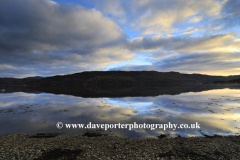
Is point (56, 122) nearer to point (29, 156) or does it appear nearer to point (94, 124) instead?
point (94, 124)

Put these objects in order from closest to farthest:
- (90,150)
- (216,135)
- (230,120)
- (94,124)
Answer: (90,150), (216,135), (94,124), (230,120)

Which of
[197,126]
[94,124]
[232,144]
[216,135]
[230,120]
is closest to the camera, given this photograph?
[232,144]

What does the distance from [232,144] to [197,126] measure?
532 centimetres

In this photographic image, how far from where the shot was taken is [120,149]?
10.1 meters

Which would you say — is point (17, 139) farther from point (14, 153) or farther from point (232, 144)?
point (232, 144)

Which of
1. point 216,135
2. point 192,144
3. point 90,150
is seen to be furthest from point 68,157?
point 216,135

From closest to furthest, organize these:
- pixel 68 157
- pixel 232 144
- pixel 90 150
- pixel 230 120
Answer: pixel 68 157
pixel 90 150
pixel 232 144
pixel 230 120

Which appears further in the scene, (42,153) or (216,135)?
(216,135)

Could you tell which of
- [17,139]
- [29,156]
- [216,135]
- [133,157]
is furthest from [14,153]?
[216,135]

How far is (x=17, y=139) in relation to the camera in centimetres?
1209

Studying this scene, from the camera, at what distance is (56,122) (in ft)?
59.8

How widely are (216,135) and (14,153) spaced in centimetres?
1867

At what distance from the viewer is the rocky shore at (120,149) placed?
9.10m

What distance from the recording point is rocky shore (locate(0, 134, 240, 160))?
9102 mm
